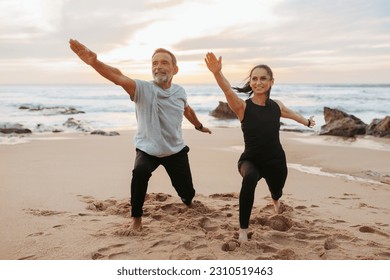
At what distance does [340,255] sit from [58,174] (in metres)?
3.89

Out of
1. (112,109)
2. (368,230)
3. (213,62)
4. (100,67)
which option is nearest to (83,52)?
(100,67)

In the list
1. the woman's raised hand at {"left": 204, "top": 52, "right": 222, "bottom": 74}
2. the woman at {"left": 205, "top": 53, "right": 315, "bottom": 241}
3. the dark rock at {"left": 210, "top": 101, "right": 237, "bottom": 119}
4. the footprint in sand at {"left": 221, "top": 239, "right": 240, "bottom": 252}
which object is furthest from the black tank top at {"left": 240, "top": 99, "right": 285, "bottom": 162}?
the dark rock at {"left": 210, "top": 101, "right": 237, "bottom": 119}

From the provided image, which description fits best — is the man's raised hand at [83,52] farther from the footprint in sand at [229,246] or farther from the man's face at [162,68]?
the footprint in sand at [229,246]

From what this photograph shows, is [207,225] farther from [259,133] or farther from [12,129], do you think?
[12,129]

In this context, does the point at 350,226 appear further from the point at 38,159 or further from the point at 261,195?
the point at 38,159

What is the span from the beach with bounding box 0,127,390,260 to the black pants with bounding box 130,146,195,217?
Result: 19cm

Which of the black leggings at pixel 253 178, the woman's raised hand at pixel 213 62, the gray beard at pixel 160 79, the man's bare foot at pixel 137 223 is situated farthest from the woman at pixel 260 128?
the man's bare foot at pixel 137 223

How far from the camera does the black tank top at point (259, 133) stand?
3691 millimetres

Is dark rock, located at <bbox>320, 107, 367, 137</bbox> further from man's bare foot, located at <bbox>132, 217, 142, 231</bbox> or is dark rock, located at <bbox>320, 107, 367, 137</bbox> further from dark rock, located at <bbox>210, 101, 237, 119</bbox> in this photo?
man's bare foot, located at <bbox>132, 217, 142, 231</bbox>

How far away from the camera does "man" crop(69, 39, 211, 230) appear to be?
367cm

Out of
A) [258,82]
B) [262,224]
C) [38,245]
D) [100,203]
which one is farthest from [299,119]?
[38,245]

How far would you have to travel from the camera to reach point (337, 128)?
33.9 ft

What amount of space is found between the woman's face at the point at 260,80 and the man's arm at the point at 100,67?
3.49ft

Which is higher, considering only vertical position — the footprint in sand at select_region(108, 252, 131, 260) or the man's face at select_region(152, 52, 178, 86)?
the man's face at select_region(152, 52, 178, 86)
